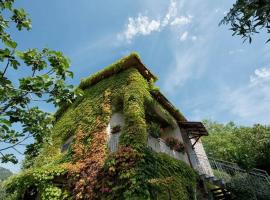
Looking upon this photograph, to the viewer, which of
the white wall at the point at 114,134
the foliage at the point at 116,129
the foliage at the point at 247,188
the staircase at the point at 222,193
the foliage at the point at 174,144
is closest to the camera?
the white wall at the point at 114,134

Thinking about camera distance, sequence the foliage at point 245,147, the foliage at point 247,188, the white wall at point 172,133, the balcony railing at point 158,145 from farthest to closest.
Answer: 1. the foliage at point 245,147
2. the white wall at point 172,133
3. the foliage at point 247,188
4. the balcony railing at point 158,145

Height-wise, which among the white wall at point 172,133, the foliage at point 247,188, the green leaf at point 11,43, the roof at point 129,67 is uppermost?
the roof at point 129,67

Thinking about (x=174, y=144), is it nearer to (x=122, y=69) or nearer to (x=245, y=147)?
(x=122, y=69)

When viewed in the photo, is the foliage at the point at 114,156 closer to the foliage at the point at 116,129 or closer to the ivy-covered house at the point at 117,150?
the ivy-covered house at the point at 117,150

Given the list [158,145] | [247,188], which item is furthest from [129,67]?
[247,188]

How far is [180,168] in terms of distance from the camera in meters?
9.88

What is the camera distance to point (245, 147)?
25.7 meters

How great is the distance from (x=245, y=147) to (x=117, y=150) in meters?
22.2

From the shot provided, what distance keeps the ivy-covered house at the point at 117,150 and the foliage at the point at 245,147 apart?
11943 mm

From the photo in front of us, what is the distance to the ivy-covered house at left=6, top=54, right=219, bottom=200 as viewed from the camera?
812 centimetres

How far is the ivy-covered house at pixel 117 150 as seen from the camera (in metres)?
8.12

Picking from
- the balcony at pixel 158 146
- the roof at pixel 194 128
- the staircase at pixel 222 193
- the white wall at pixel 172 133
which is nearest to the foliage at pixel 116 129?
the balcony at pixel 158 146

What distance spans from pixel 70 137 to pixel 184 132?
25.5 ft

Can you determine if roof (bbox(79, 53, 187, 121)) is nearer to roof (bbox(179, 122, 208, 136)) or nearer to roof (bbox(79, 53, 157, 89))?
roof (bbox(79, 53, 157, 89))
